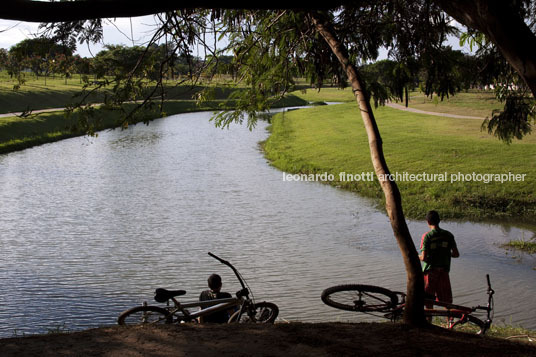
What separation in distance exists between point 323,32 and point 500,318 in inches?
247

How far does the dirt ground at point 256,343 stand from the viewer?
6062 mm

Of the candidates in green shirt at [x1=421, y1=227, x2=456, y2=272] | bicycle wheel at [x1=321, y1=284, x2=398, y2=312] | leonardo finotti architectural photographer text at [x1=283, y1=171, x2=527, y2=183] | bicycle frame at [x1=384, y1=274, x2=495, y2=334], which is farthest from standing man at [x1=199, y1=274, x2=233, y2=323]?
leonardo finotti architectural photographer text at [x1=283, y1=171, x2=527, y2=183]

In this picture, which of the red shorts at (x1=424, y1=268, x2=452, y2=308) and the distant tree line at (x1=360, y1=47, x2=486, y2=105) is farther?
the distant tree line at (x1=360, y1=47, x2=486, y2=105)

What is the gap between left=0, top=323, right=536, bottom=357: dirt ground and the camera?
606 cm

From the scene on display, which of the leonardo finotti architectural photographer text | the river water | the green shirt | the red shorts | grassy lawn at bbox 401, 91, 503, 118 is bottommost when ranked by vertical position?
the river water

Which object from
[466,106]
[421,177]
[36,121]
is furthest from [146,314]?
[466,106]

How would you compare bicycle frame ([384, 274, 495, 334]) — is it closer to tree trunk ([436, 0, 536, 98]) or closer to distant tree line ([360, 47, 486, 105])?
tree trunk ([436, 0, 536, 98])

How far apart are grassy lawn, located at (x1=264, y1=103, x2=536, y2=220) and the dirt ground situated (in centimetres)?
827

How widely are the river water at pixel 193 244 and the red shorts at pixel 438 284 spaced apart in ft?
7.84

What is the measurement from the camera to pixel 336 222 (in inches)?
768

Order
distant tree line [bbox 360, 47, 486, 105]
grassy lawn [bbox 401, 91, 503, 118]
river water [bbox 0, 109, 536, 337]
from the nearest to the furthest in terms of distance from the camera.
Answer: distant tree line [bbox 360, 47, 486, 105] → river water [bbox 0, 109, 536, 337] → grassy lawn [bbox 401, 91, 503, 118]

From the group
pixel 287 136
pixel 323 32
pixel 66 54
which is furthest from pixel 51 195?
pixel 287 136

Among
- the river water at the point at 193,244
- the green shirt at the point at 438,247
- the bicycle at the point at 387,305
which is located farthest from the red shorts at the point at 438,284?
the river water at the point at 193,244

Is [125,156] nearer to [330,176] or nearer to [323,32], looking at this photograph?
[330,176]
